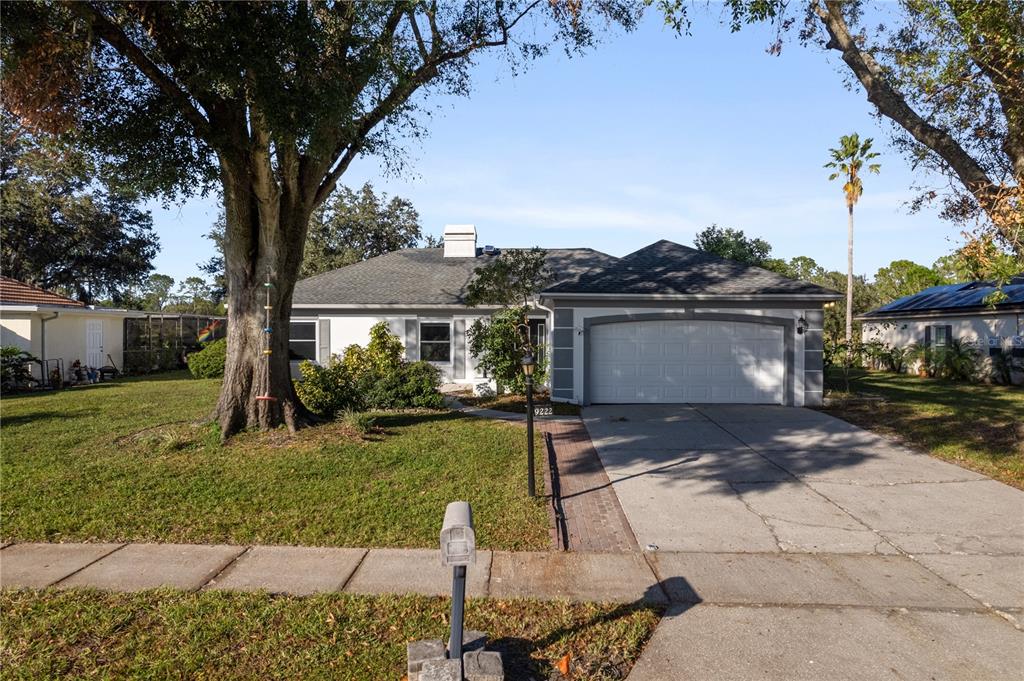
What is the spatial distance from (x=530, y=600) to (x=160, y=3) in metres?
7.68

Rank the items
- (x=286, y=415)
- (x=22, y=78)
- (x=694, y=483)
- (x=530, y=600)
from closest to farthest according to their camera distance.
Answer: (x=530, y=600) → (x=22, y=78) → (x=694, y=483) → (x=286, y=415)

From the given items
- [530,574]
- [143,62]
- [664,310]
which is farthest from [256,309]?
[664,310]

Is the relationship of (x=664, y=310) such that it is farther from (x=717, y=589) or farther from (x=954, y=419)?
(x=717, y=589)

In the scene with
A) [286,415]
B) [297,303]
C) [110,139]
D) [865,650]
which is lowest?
[865,650]

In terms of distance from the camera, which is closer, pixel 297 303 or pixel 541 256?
pixel 541 256

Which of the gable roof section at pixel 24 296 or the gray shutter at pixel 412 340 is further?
the gable roof section at pixel 24 296

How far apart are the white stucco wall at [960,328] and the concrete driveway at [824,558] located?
1492 centimetres

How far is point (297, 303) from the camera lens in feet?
56.5

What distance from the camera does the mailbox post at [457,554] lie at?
10.5ft

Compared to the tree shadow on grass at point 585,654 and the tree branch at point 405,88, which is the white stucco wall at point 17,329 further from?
the tree shadow on grass at point 585,654

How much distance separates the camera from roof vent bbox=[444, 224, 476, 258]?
→ 20.5m

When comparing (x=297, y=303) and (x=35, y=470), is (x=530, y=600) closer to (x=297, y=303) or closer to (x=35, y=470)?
(x=35, y=470)

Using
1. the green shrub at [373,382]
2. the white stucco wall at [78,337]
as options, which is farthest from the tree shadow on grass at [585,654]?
the white stucco wall at [78,337]

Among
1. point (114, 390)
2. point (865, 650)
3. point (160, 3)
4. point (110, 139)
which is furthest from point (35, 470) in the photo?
point (114, 390)
